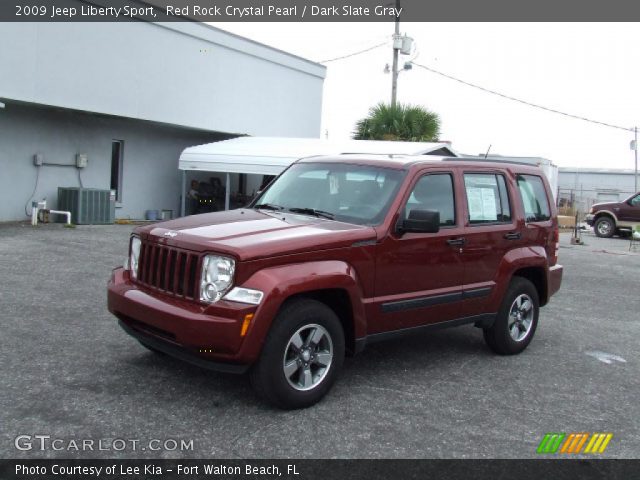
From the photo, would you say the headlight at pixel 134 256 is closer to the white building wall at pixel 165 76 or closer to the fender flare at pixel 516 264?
the fender flare at pixel 516 264

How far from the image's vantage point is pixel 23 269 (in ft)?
31.0

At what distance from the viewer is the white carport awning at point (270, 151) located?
16.7 m

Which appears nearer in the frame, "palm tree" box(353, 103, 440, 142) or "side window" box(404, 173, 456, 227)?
"side window" box(404, 173, 456, 227)

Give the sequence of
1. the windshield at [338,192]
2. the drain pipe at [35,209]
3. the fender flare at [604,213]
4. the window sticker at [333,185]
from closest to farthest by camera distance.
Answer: the windshield at [338,192]
the window sticker at [333,185]
the drain pipe at [35,209]
the fender flare at [604,213]

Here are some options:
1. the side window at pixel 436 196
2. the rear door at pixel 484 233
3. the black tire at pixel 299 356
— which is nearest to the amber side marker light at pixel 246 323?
the black tire at pixel 299 356

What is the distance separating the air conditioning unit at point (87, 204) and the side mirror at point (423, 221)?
13190mm

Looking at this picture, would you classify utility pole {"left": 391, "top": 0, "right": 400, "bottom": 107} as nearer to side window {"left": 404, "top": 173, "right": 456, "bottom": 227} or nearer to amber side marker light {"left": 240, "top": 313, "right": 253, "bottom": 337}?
side window {"left": 404, "top": 173, "right": 456, "bottom": 227}

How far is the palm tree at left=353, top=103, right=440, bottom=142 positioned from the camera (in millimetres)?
22594

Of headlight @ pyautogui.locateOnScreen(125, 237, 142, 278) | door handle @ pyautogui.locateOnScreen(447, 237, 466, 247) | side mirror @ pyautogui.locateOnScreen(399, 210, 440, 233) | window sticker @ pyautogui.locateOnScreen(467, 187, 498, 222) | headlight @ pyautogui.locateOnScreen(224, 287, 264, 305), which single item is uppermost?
window sticker @ pyautogui.locateOnScreen(467, 187, 498, 222)

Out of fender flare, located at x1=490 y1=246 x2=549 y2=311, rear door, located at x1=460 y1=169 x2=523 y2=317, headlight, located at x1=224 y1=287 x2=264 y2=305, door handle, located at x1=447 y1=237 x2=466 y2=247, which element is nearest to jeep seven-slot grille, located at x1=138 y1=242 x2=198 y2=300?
headlight, located at x1=224 y1=287 x2=264 y2=305

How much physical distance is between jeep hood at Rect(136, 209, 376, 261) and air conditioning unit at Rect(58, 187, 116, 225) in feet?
39.8

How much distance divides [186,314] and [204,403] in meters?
0.73
